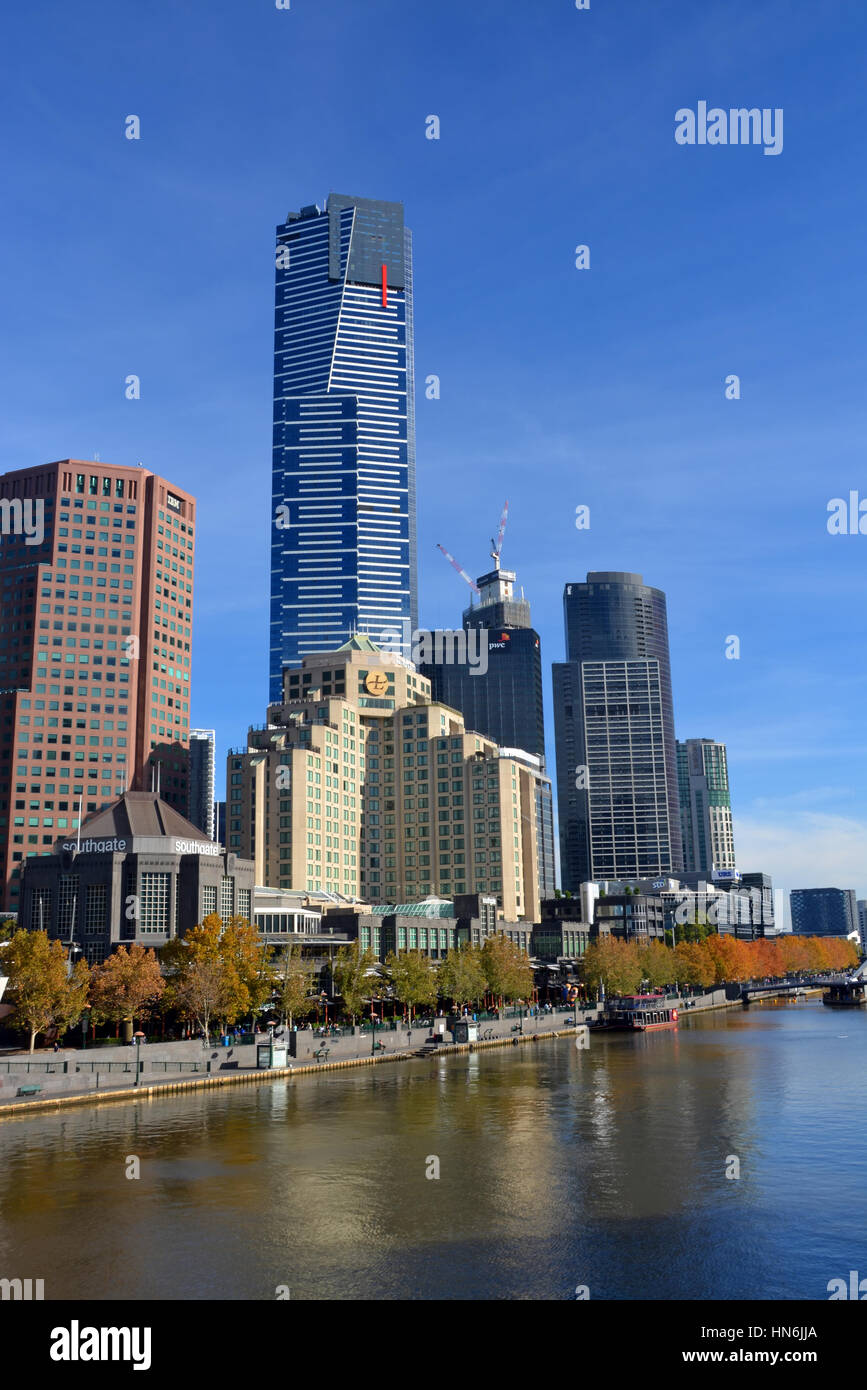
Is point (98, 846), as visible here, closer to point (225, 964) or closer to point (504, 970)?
point (225, 964)

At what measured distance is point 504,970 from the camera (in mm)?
156750

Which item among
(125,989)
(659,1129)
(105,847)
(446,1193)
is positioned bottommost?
(659,1129)

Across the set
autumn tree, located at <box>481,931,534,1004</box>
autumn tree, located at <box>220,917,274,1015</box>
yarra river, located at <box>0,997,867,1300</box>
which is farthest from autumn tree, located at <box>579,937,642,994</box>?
yarra river, located at <box>0,997,867,1300</box>

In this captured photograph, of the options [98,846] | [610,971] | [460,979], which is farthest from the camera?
[610,971]

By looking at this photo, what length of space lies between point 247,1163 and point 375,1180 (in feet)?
24.6

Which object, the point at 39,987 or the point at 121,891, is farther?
the point at 121,891

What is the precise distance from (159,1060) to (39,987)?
37.5 ft

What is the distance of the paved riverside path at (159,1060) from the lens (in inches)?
3120

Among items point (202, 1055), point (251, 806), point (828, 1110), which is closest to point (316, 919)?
point (251, 806)

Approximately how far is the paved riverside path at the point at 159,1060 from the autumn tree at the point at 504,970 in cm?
3229

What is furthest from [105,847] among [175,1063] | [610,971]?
[610,971]

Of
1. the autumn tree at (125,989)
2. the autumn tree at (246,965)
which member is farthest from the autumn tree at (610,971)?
the autumn tree at (125,989)
